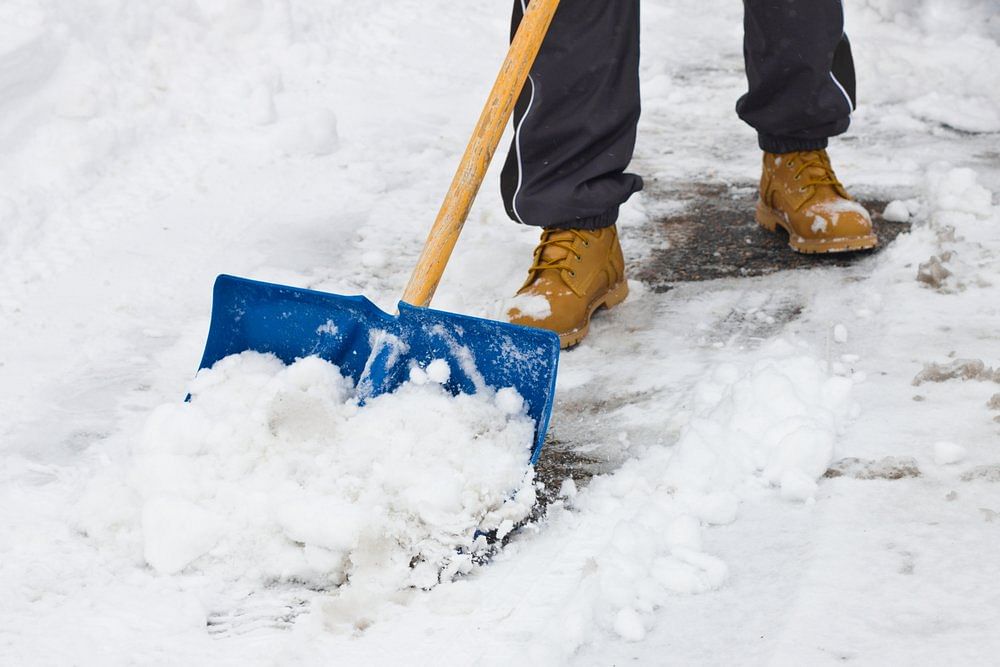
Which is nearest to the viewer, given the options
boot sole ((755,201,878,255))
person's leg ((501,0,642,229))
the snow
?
the snow

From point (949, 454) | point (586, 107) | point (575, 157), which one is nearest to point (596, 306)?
point (575, 157)

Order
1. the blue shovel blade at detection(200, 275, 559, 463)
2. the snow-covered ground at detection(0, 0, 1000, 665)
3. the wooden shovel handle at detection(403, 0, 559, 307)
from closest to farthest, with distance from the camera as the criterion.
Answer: the snow-covered ground at detection(0, 0, 1000, 665), the blue shovel blade at detection(200, 275, 559, 463), the wooden shovel handle at detection(403, 0, 559, 307)

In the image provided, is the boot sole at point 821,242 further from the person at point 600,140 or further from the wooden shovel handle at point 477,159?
the wooden shovel handle at point 477,159

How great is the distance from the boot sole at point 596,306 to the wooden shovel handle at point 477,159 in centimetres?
41

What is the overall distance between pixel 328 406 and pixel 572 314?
2.42ft

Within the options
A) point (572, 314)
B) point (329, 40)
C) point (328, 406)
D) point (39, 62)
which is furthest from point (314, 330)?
point (329, 40)

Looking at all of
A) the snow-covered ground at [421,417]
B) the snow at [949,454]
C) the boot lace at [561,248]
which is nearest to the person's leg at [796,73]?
the snow-covered ground at [421,417]

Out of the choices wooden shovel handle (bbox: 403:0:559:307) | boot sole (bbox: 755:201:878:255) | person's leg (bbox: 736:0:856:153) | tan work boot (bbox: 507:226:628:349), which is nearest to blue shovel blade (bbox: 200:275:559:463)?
wooden shovel handle (bbox: 403:0:559:307)

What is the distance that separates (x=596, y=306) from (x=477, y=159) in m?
0.56

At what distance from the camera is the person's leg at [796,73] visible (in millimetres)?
2648

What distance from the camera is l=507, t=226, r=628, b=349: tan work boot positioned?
231 cm

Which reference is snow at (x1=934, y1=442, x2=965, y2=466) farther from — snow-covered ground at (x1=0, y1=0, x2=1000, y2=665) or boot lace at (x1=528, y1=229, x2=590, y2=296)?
boot lace at (x1=528, y1=229, x2=590, y2=296)

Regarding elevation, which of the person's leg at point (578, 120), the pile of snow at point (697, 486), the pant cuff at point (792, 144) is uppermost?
the person's leg at point (578, 120)

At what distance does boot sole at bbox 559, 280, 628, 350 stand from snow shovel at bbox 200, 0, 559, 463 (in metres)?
0.43
